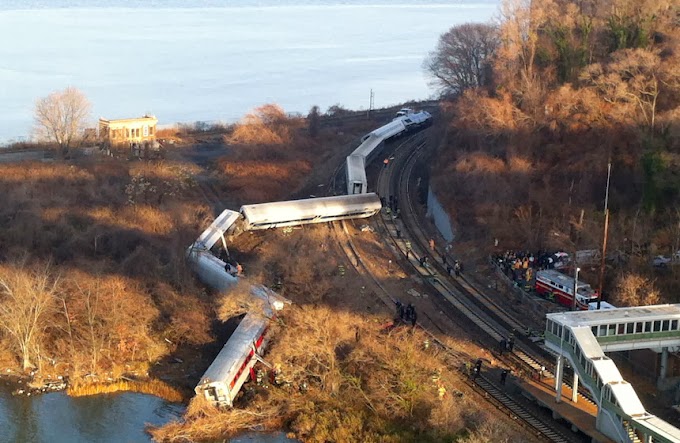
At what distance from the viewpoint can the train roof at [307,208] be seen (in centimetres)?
3033

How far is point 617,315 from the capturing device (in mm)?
19062

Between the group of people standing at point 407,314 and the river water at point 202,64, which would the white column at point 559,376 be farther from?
the river water at point 202,64

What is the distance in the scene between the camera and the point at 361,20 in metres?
121

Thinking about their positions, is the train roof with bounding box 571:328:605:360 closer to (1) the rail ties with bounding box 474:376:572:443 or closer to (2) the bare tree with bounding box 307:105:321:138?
(1) the rail ties with bounding box 474:376:572:443

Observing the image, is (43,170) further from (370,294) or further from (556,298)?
(556,298)

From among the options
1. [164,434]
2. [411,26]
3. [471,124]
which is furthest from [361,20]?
[164,434]

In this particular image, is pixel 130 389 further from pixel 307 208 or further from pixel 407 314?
pixel 307 208

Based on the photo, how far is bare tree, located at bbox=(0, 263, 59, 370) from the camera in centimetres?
2177

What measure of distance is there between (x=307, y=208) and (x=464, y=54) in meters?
18.9

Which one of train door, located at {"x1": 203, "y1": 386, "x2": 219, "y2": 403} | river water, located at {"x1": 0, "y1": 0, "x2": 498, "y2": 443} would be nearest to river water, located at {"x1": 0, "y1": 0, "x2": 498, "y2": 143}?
river water, located at {"x1": 0, "y1": 0, "x2": 498, "y2": 443}

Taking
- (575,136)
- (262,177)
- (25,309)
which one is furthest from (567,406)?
(262,177)

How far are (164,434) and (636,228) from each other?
1510cm

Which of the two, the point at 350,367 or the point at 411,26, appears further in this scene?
the point at 411,26

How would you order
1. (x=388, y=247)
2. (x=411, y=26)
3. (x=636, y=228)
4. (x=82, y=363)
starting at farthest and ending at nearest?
(x=411, y=26), (x=388, y=247), (x=636, y=228), (x=82, y=363)
